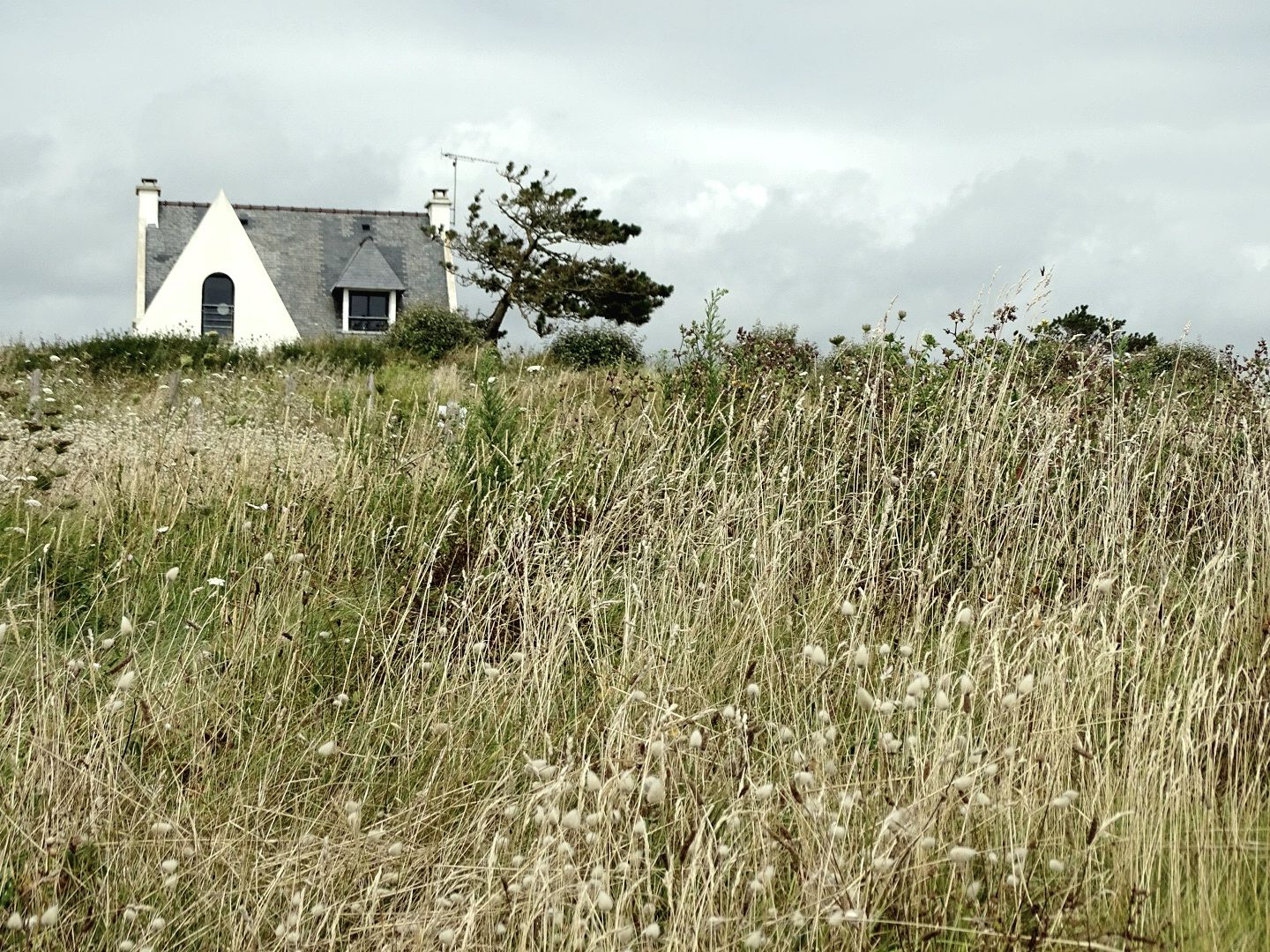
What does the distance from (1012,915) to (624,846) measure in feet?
3.33

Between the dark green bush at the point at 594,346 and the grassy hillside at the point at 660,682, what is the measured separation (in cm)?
1890

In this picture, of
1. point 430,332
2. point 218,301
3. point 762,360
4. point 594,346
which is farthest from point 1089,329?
point 218,301

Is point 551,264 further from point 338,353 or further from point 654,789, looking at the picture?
point 654,789

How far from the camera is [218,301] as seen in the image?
35156 millimetres

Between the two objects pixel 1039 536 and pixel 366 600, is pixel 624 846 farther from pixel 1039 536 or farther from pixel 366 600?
pixel 1039 536

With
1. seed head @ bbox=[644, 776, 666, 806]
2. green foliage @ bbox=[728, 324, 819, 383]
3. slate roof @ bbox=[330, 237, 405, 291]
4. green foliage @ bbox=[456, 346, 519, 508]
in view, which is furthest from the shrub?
seed head @ bbox=[644, 776, 666, 806]

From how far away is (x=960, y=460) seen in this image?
5520mm

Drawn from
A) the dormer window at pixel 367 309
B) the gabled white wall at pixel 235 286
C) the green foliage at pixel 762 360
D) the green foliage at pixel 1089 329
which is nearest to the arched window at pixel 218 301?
the gabled white wall at pixel 235 286

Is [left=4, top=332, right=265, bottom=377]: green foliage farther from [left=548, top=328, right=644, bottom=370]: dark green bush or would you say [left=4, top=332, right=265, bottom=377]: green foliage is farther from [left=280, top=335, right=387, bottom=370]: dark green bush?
[left=548, top=328, right=644, bottom=370]: dark green bush

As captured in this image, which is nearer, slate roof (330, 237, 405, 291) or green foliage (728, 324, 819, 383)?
green foliage (728, 324, 819, 383)

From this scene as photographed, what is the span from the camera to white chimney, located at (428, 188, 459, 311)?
35.0 metres

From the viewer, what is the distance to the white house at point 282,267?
34719mm

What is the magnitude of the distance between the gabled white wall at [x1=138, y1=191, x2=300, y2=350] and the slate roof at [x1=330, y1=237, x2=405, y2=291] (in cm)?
212

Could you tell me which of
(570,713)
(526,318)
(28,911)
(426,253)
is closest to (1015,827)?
(570,713)
